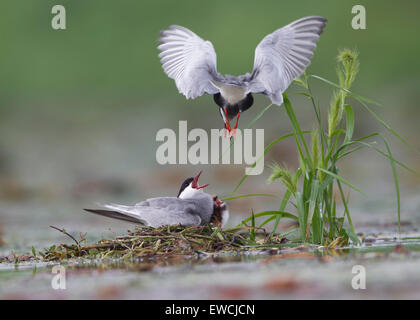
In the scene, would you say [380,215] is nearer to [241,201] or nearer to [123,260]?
[241,201]

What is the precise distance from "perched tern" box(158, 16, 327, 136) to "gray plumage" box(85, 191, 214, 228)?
943mm

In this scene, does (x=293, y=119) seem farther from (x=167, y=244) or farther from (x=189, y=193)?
(x=167, y=244)

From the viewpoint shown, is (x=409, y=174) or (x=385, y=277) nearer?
(x=385, y=277)

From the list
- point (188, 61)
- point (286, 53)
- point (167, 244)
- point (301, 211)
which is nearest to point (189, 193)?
point (167, 244)

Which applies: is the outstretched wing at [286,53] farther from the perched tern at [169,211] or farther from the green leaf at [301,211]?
the perched tern at [169,211]

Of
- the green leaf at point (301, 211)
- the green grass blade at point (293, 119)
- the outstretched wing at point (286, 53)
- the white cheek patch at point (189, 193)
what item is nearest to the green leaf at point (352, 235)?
the green leaf at point (301, 211)

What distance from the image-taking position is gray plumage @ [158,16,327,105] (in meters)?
5.21

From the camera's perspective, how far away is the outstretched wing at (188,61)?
17.4 feet

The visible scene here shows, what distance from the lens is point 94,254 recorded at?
565 centimetres

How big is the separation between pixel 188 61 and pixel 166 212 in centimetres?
126

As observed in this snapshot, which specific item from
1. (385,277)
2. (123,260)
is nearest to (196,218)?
(123,260)

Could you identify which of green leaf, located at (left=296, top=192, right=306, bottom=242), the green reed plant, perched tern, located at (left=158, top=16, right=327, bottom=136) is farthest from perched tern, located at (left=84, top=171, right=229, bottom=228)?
perched tern, located at (left=158, top=16, right=327, bottom=136)

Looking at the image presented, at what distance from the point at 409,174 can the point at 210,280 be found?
347 inches

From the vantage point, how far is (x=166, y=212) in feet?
19.7
